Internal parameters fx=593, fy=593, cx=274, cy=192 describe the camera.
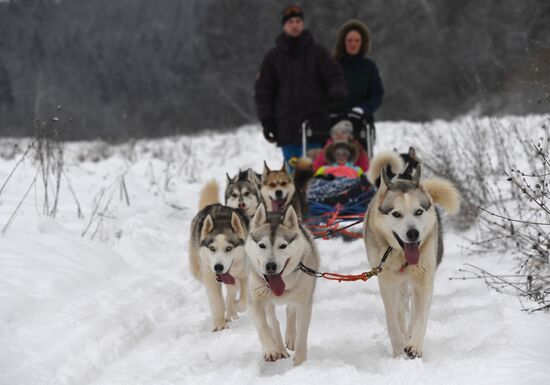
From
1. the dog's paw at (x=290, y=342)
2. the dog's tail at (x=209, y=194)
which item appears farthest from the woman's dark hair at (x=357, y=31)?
the dog's paw at (x=290, y=342)

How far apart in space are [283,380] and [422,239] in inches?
40.8

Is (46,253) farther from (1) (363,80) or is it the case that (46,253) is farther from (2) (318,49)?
(1) (363,80)

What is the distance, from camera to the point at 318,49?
21.7 feet

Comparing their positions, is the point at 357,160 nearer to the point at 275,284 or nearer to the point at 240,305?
the point at 240,305

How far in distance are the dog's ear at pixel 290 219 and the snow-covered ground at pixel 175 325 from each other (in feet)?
2.21

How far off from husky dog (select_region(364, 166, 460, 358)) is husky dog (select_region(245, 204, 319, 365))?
0.40 metres

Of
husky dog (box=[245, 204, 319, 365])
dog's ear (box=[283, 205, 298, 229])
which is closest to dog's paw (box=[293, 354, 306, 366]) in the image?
husky dog (box=[245, 204, 319, 365])

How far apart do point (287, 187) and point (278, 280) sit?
104 inches

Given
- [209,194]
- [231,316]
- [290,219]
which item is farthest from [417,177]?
[209,194]

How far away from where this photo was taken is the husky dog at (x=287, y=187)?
568 centimetres

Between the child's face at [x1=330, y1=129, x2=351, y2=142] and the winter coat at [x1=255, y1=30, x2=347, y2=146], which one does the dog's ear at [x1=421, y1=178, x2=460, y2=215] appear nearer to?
the child's face at [x1=330, y1=129, x2=351, y2=142]

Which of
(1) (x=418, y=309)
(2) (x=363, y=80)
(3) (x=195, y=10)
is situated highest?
(3) (x=195, y=10)

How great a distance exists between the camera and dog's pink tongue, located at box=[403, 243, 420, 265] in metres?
2.96

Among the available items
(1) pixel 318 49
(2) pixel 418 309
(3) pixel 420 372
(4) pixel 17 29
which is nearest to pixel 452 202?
(2) pixel 418 309
